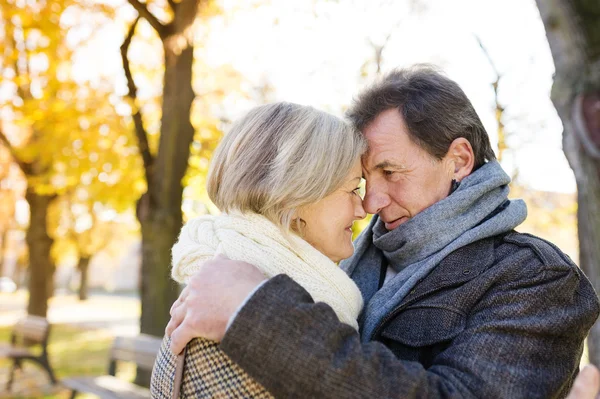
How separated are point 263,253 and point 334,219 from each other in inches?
14.0

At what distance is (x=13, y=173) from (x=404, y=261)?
19622 millimetres

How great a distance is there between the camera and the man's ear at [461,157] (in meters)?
2.62

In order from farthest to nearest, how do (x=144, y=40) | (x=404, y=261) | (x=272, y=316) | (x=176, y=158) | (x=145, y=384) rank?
1. (x=144, y=40)
2. (x=176, y=158)
3. (x=145, y=384)
4. (x=404, y=261)
5. (x=272, y=316)

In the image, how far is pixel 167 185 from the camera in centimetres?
Result: 747

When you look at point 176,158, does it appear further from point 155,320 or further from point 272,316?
point 272,316

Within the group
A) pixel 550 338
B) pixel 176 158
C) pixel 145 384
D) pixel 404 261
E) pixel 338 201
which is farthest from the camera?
pixel 176 158

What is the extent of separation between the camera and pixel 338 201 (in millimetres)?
2211

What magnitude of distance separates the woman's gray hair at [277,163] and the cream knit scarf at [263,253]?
0.17ft

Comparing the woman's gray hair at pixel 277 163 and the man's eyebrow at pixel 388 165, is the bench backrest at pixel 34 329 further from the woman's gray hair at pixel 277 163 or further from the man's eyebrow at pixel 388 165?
the woman's gray hair at pixel 277 163

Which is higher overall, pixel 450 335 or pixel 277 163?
pixel 277 163

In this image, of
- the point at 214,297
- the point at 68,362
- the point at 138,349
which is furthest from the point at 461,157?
the point at 68,362

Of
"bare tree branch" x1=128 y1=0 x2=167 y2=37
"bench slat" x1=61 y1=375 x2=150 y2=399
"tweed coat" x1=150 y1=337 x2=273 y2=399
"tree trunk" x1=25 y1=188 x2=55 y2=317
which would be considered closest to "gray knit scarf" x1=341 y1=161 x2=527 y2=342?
"tweed coat" x1=150 y1=337 x2=273 y2=399

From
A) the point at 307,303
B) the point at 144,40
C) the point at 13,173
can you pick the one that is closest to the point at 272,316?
the point at 307,303

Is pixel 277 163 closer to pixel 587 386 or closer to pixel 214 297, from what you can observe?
pixel 214 297
